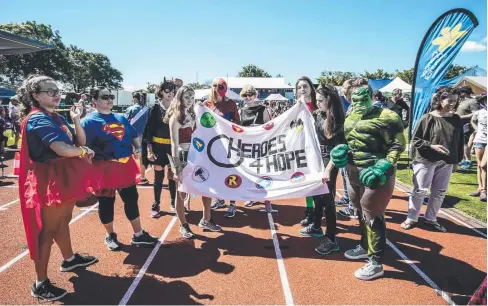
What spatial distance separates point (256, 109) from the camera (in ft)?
18.4

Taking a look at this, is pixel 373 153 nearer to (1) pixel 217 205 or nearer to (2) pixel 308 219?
(2) pixel 308 219

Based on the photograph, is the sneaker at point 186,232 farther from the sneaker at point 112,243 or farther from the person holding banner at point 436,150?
the person holding banner at point 436,150

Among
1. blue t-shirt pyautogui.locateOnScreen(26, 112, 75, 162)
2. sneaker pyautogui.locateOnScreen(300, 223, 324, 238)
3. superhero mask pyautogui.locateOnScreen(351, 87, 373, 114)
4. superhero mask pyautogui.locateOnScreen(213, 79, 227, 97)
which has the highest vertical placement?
superhero mask pyautogui.locateOnScreen(213, 79, 227, 97)

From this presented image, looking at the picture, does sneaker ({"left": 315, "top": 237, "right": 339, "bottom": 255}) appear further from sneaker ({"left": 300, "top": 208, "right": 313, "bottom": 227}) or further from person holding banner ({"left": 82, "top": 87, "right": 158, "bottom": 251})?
person holding banner ({"left": 82, "top": 87, "right": 158, "bottom": 251})

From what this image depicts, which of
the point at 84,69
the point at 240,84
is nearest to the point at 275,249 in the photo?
the point at 240,84

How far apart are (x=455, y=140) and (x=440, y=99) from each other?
0.71 meters

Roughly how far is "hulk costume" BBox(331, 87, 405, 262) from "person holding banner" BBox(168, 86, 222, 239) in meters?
2.22

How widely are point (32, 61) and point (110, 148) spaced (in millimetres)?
61078

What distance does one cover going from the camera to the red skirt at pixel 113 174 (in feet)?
12.6

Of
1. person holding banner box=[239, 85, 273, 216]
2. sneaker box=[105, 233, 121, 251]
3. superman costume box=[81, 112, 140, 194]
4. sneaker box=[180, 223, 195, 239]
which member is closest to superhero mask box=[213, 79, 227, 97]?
person holding banner box=[239, 85, 273, 216]

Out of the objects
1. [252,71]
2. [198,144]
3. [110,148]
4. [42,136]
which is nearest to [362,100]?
[198,144]

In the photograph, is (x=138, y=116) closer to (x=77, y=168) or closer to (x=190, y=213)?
(x=190, y=213)

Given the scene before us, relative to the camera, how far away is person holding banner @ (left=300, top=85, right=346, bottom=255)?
405cm

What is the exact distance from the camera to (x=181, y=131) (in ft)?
15.2
